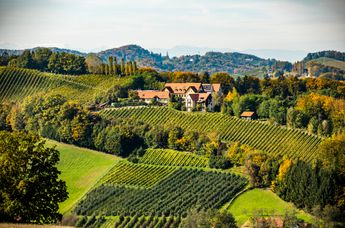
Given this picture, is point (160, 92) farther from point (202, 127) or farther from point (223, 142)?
point (223, 142)

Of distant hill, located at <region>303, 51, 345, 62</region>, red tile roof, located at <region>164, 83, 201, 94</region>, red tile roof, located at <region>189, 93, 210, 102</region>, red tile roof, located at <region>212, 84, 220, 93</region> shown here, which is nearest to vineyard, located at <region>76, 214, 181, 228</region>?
red tile roof, located at <region>189, 93, 210, 102</region>

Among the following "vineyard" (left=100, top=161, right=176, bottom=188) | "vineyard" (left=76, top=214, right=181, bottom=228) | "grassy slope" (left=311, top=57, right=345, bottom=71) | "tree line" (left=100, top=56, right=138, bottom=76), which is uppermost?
"tree line" (left=100, top=56, right=138, bottom=76)

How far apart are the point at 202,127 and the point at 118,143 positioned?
30.8 feet

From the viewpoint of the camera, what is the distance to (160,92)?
69000 millimetres

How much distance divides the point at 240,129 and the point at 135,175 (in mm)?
13368

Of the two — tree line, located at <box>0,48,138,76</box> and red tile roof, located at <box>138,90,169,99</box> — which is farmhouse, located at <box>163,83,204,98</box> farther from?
tree line, located at <box>0,48,138,76</box>

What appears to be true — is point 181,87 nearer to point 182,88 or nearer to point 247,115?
point 182,88

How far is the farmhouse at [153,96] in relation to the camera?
66863 mm

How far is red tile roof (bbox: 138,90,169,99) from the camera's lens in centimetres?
6750

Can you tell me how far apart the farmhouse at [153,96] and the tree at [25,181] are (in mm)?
43795

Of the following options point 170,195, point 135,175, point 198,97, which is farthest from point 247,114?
point 170,195

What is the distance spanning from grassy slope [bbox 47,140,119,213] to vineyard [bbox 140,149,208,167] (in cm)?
297

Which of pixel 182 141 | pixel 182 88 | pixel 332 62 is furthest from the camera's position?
pixel 332 62

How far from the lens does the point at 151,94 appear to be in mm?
68062
